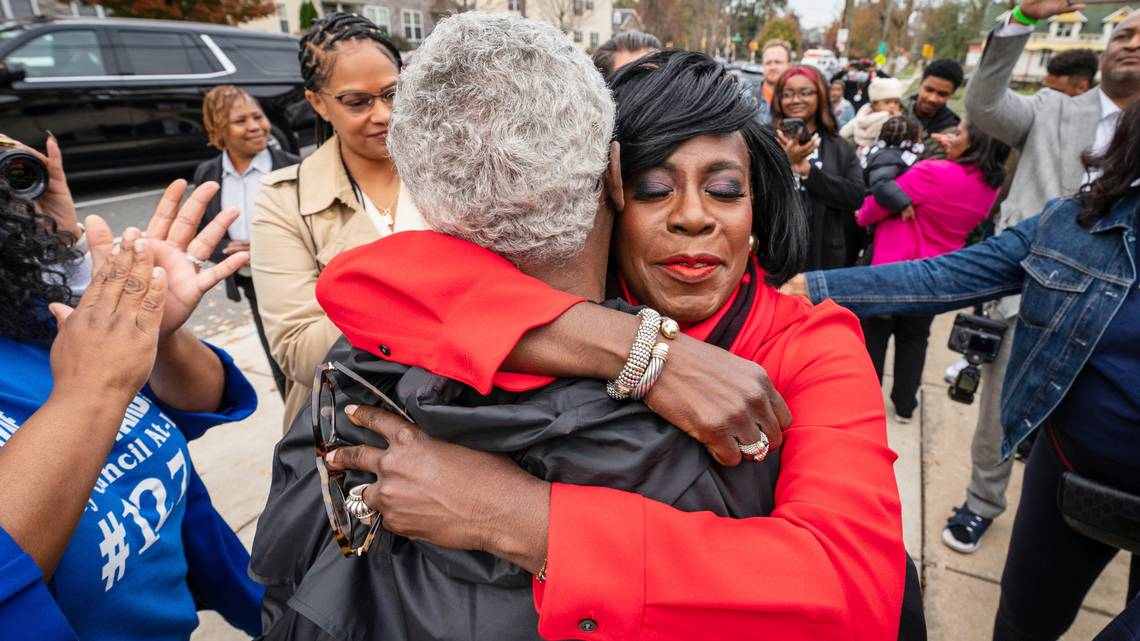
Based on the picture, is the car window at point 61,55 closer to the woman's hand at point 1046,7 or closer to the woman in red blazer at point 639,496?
the woman in red blazer at point 639,496

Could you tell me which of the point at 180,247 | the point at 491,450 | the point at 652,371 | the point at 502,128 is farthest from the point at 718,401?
the point at 180,247

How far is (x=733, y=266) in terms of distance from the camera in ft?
4.00

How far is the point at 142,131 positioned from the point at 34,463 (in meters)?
9.27

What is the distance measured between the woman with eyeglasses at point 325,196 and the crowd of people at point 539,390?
0.03 metres

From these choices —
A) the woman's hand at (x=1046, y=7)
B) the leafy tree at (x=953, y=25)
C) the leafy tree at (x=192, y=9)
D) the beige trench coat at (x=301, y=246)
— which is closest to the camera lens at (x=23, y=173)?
the beige trench coat at (x=301, y=246)

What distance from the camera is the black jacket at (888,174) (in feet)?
12.4

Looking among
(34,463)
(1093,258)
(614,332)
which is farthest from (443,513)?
(1093,258)

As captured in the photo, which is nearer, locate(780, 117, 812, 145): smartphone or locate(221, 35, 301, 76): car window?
locate(780, 117, 812, 145): smartphone

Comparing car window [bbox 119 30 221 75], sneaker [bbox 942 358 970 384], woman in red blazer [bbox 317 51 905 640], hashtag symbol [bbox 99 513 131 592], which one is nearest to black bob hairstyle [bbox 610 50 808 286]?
woman in red blazer [bbox 317 51 905 640]

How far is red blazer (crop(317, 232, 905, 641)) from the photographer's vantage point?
2.84 ft

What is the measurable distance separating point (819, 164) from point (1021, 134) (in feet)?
3.36

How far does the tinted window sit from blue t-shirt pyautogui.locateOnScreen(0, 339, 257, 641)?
350 inches

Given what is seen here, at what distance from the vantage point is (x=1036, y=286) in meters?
1.91

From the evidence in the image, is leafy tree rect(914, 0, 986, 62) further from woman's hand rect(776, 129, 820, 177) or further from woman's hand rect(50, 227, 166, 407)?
woman's hand rect(50, 227, 166, 407)
